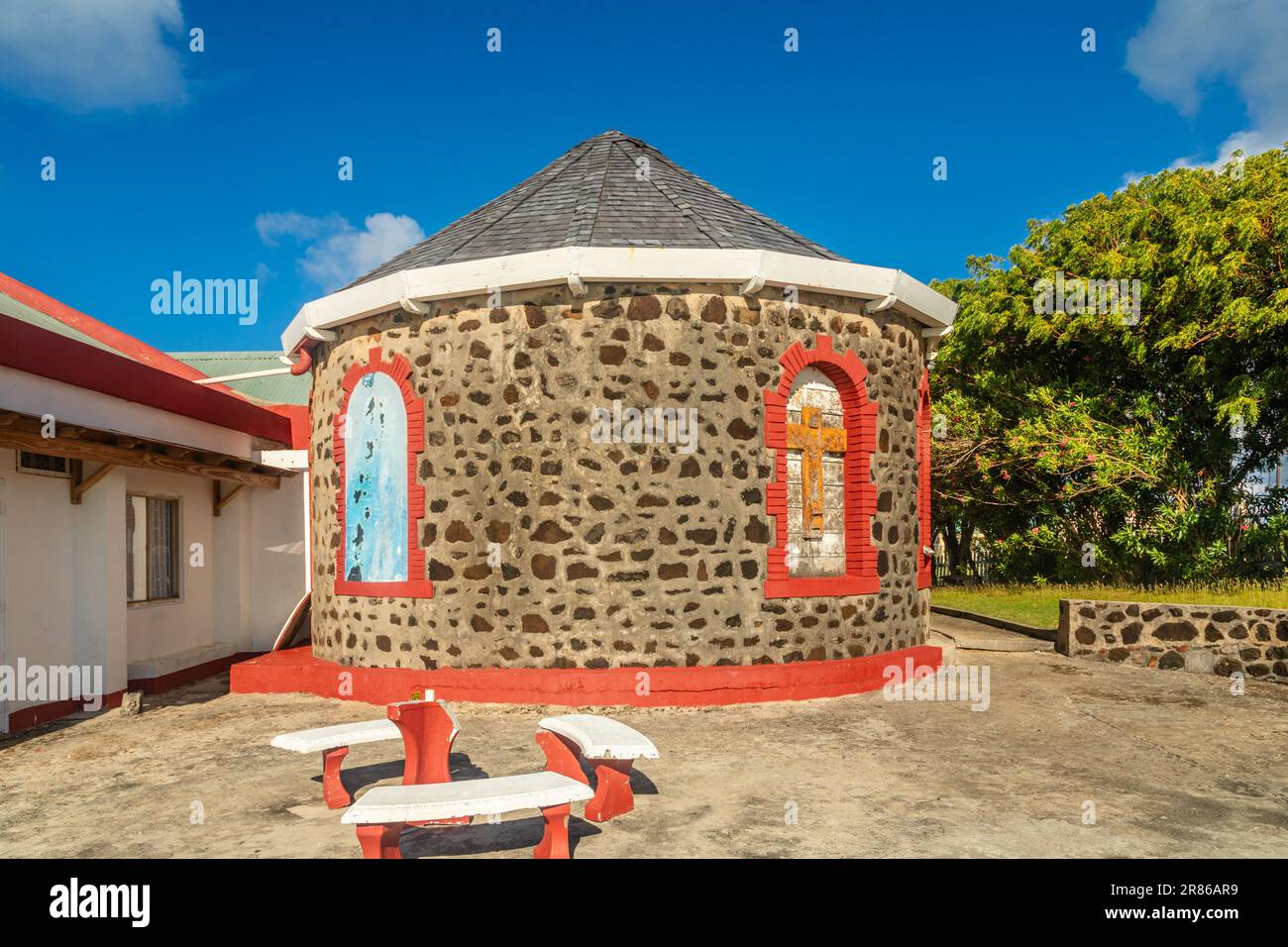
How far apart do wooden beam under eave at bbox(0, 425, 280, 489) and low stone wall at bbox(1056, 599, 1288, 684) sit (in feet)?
32.1

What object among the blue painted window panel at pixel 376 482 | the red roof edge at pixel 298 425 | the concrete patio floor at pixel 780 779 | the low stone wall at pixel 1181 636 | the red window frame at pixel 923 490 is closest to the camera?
the concrete patio floor at pixel 780 779

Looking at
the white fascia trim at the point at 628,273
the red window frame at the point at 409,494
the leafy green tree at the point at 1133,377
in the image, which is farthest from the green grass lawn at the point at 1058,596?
the red window frame at the point at 409,494

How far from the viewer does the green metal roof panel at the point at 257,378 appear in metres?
16.4

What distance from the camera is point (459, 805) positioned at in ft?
12.9

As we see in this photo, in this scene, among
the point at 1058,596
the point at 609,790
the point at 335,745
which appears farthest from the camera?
the point at 1058,596

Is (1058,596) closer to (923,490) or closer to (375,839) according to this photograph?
(923,490)

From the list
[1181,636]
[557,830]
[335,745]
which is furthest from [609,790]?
[1181,636]

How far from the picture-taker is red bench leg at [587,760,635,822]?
494 centimetres

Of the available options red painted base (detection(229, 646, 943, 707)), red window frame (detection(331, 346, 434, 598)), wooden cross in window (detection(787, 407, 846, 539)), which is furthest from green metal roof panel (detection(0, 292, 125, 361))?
wooden cross in window (detection(787, 407, 846, 539))

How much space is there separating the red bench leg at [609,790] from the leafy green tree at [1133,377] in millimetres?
13795

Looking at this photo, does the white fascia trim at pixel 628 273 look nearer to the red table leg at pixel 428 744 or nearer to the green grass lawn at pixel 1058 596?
the red table leg at pixel 428 744

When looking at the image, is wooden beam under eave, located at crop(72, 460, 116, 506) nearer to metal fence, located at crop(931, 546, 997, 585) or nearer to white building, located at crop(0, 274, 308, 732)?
white building, located at crop(0, 274, 308, 732)

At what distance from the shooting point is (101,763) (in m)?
6.53

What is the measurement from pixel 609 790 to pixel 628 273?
4.95m
